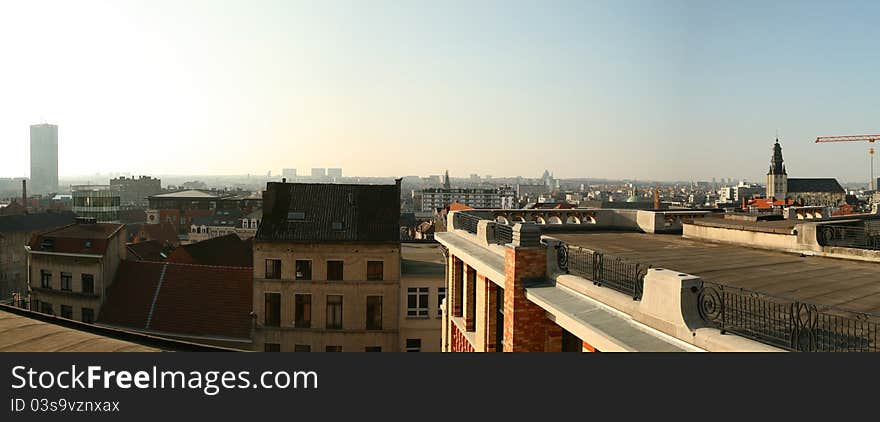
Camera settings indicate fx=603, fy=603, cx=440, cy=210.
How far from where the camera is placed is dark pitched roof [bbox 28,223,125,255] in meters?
39.5

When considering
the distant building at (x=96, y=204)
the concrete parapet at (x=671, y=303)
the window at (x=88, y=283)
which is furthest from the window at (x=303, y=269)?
the distant building at (x=96, y=204)

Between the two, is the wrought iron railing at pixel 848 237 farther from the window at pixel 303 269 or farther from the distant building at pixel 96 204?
the distant building at pixel 96 204

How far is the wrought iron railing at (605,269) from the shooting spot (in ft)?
30.0

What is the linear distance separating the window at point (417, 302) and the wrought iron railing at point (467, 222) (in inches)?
691

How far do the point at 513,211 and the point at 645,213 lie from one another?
4.77 meters

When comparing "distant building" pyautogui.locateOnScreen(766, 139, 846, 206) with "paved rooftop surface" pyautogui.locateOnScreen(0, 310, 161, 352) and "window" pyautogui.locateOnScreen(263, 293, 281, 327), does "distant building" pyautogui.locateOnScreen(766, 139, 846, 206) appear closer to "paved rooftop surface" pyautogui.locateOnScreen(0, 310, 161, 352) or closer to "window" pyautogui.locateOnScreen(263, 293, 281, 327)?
"window" pyautogui.locateOnScreen(263, 293, 281, 327)

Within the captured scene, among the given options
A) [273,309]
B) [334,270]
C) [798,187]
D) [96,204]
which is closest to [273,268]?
[273,309]

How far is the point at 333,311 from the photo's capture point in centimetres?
3491

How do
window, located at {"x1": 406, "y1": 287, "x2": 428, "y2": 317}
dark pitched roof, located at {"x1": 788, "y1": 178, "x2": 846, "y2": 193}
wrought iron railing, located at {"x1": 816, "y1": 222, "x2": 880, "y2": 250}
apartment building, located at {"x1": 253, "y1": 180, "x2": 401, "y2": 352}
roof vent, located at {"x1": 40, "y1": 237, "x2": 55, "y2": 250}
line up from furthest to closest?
dark pitched roof, located at {"x1": 788, "y1": 178, "x2": 846, "y2": 193}
roof vent, located at {"x1": 40, "y1": 237, "x2": 55, "y2": 250}
window, located at {"x1": 406, "y1": 287, "x2": 428, "y2": 317}
apartment building, located at {"x1": 253, "y1": 180, "x2": 401, "y2": 352}
wrought iron railing, located at {"x1": 816, "y1": 222, "x2": 880, "y2": 250}

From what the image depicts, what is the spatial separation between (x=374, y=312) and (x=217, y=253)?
1937cm

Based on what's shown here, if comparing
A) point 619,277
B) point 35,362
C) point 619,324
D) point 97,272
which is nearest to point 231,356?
point 35,362

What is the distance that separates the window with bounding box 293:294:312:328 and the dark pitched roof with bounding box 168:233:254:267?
14.3 meters

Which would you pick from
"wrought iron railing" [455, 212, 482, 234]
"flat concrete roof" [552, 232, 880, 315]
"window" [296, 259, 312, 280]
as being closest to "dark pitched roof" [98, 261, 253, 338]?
"window" [296, 259, 312, 280]

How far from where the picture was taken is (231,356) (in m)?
6.55
